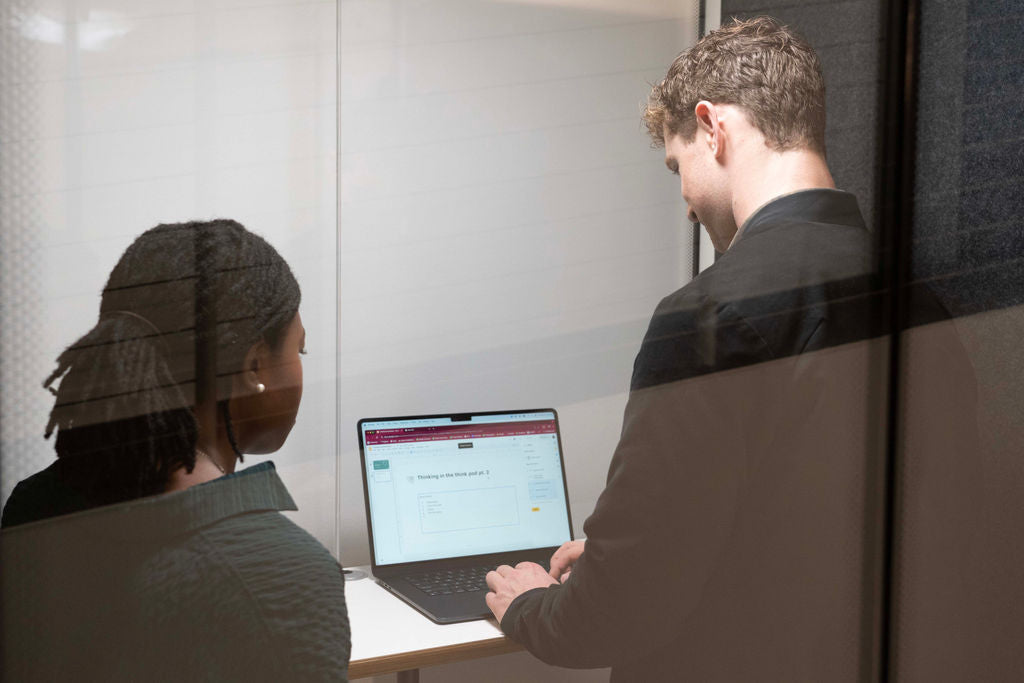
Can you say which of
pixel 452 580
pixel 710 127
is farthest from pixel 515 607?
pixel 710 127

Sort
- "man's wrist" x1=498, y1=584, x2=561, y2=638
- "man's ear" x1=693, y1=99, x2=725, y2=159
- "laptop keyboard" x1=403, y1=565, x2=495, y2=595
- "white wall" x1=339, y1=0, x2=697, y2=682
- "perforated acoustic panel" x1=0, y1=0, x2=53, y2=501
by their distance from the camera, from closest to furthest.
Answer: "perforated acoustic panel" x1=0, y1=0, x2=53, y2=501
"white wall" x1=339, y1=0, x2=697, y2=682
"man's ear" x1=693, y1=99, x2=725, y2=159
"man's wrist" x1=498, y1=584, x2=561, y2=638
"laptop keyboard" x1=403, y1=565, x2=495, y2=595

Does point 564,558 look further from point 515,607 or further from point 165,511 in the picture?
point 165,511

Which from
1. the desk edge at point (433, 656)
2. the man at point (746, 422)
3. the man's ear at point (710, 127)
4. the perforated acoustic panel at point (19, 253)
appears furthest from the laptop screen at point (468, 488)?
the perforated acoustic panel at point (19, 253)

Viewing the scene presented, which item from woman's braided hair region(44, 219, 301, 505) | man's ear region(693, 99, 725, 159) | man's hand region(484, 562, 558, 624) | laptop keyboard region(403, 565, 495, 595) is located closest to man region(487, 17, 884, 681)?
man's ear region(693, 99, 725, 159)

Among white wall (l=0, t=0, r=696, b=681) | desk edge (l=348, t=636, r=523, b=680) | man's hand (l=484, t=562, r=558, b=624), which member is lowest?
desk edge (l=348, t=636, r=523, b=680)

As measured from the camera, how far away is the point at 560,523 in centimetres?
98

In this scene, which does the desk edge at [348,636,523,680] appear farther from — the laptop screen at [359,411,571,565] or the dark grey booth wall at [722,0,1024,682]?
the dark grey booth wall at [722,0,1024,682]

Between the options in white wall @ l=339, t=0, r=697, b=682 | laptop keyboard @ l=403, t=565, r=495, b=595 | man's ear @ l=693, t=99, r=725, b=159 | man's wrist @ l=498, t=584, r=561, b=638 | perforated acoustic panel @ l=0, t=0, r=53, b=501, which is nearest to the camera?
perforated acoustic panel @ l=0, t=0, r=53, b=501

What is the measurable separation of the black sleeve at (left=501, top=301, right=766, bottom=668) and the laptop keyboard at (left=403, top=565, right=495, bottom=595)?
28 cm

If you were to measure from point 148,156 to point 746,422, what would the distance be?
0.47 meters

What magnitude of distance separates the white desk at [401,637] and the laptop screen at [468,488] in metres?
0.05

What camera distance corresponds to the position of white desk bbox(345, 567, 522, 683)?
2.60ft

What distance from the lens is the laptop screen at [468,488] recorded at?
89 cm

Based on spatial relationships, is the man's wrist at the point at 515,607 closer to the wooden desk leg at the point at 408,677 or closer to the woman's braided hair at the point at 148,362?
the wooden desk leg at the point at 408,677
